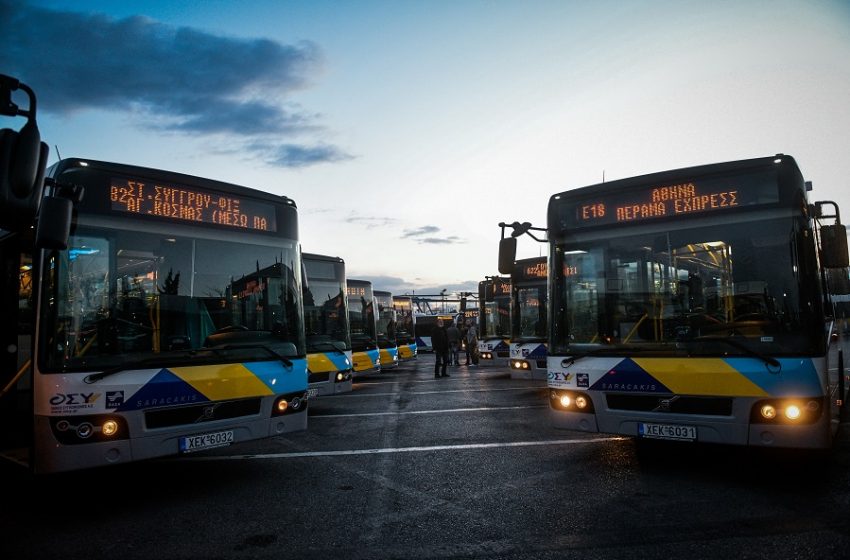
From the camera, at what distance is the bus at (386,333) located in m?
20.9

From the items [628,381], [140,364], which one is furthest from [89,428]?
[628,381]

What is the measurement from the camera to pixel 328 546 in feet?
13.8

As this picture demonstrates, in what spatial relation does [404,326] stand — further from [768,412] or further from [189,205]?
[768,412]

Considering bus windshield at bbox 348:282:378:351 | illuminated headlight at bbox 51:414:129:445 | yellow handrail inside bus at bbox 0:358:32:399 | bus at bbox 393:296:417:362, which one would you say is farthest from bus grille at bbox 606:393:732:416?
bus at bbox 393:296:417:362

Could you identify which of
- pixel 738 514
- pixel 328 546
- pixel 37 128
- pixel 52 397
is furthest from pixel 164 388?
pixel 738 514

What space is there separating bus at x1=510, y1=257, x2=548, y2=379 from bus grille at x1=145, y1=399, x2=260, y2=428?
8.82m

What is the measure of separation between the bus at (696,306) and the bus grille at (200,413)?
10.0ft

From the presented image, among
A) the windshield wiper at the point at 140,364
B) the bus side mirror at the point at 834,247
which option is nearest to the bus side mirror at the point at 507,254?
the bus side mirror at the point at 834,247

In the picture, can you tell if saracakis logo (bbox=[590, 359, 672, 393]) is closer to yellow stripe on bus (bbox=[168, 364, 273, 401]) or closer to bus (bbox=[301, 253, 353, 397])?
yellow stripe on bus (bbox=[168, 364, 273, 401])

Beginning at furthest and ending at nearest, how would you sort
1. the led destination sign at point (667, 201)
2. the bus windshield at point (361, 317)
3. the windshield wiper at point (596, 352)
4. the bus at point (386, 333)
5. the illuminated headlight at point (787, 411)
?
the bus at point (386, 333)
the bus windshield at point (361, 317)
the windshield wiper at point (596, 352)
the led destination sign at point (667, 201)
the illuminated headlight at point (787, 411)

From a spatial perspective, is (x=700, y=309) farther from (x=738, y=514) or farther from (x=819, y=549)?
(x=819, y=549)

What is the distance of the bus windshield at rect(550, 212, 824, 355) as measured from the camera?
5.31m

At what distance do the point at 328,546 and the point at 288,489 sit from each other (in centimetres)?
171

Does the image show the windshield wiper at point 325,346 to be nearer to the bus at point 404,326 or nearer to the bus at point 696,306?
the bus at point 696,306
